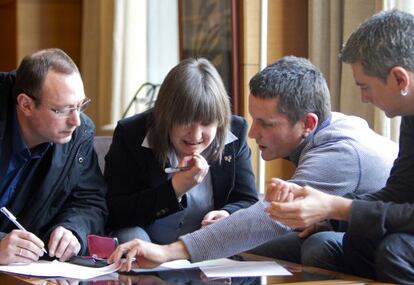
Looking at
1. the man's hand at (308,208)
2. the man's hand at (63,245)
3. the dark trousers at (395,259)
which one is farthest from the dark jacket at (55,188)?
the dark trousers at (395,259)

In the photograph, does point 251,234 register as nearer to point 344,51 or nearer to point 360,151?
point 360,151

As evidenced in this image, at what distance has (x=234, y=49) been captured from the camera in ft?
12.1

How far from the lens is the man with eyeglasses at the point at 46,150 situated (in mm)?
2434

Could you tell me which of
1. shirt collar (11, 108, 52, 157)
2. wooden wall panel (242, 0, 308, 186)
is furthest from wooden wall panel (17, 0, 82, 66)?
shirt collar (11, 108, 52, 157)

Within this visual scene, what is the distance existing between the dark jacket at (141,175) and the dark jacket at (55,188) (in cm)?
10

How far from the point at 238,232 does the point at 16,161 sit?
79 cm

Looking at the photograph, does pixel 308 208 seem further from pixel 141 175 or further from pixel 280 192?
pixel 141 175

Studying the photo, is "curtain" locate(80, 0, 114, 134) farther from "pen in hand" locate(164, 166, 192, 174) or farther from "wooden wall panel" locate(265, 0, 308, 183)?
"pen in hand" locate(164, 166, 192, 174)

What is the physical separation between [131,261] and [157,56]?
3.20 m

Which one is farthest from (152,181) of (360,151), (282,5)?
(282,5)

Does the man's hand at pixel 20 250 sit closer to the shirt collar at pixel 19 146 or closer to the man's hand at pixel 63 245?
the man's hand at pixel 63 245

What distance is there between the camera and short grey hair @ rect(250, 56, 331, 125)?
228cm

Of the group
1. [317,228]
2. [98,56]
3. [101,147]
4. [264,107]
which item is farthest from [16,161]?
[98,56]

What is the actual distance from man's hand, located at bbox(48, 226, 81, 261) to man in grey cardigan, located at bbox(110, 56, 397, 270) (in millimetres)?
267
